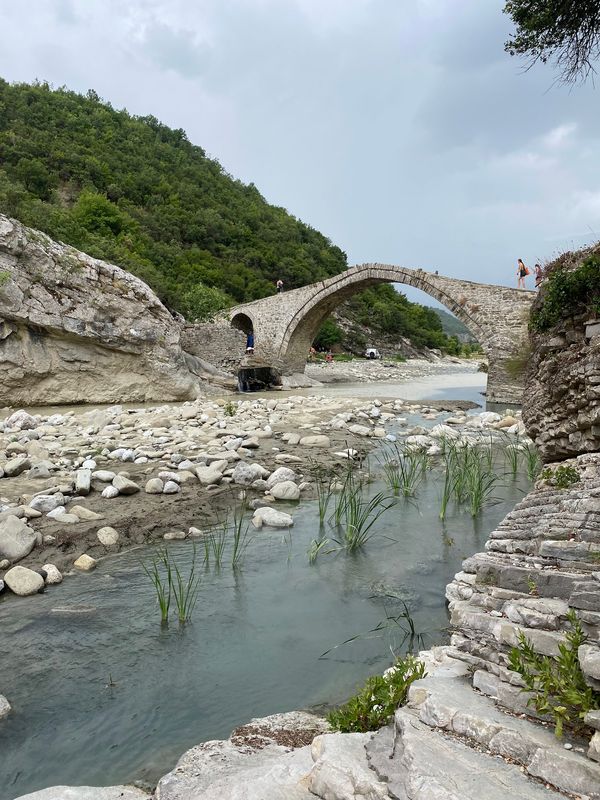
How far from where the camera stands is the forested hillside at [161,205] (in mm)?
34469

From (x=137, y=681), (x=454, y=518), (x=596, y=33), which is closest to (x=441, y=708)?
(x=137, y=681)

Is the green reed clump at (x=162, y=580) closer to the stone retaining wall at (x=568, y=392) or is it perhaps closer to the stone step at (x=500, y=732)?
the stone step at (x=500, y=732)

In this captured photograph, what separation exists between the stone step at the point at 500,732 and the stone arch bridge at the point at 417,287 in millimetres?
13051

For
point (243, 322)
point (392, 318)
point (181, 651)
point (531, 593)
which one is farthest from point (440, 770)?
point (392, 318)

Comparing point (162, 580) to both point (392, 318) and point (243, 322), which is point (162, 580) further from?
point (392, 318)

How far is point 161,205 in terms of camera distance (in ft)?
147

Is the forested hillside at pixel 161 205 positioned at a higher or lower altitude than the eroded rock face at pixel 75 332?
higher

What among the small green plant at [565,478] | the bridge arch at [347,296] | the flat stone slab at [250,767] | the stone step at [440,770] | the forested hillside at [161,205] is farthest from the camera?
the forested hillside at [161,205]

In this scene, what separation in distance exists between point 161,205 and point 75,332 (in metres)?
35.2

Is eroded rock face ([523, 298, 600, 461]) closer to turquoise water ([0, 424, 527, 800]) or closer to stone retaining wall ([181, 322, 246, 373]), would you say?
turquoise water ([0, 424, 527, 800])

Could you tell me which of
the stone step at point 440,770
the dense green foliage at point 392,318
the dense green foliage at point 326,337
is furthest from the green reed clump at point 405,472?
the dense green foliage at point 392,318

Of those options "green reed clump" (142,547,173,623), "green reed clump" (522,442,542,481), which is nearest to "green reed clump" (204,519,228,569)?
"green reed clump" (142,547,173,623)

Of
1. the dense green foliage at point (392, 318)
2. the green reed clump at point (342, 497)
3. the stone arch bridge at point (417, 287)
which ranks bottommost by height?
the green reed clump at point (342, 497)

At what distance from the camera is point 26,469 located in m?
6.63
